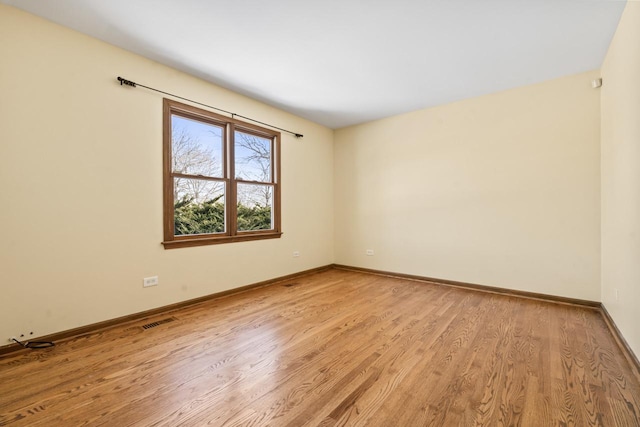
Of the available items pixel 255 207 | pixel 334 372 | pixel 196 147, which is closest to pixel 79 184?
pixel 196 147

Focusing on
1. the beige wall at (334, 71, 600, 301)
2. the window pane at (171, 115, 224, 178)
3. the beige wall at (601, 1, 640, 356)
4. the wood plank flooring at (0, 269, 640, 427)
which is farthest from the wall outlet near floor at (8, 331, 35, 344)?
the beige wall at (601, 1, 640, 356)

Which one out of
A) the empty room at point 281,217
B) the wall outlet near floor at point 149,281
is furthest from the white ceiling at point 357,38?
the wall outlet near floor at point 149,281

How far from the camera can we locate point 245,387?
1745 mm

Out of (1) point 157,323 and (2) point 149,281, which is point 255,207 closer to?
(2) point 149,281

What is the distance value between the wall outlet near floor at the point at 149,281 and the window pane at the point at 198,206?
553 mm

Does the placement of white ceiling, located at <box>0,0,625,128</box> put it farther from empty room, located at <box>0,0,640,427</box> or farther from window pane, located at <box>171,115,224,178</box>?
window pane, located at <box>171,115,224,178</box>

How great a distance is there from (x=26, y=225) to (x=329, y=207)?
166 inches

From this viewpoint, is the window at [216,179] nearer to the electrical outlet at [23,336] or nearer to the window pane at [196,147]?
the window pane at [196,147]

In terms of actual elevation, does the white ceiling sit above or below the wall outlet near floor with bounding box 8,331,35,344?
above

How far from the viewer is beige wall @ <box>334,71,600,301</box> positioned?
3273 mm

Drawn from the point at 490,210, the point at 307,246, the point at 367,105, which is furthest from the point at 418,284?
the point at 367,105

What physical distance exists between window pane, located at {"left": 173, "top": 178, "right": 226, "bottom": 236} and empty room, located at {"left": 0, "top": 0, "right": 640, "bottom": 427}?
2cm

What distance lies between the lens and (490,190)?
386cm

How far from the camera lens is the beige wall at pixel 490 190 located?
3273mm
